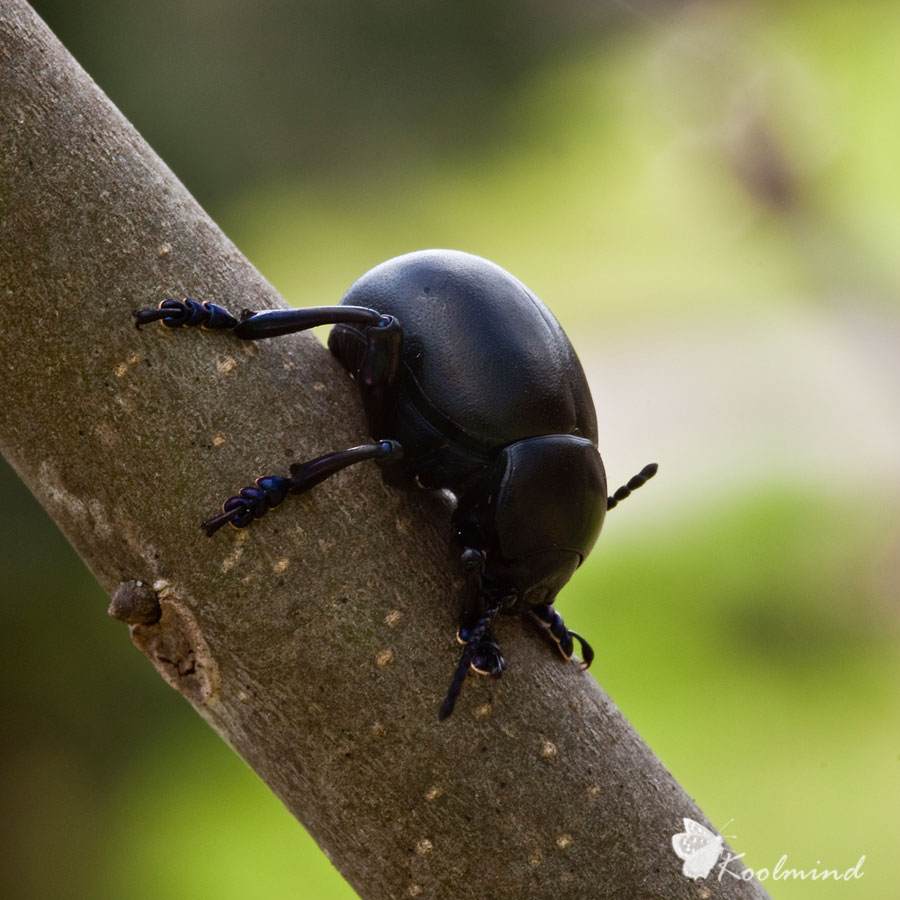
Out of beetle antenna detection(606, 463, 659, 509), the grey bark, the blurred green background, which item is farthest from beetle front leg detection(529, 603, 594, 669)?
the blurred green background

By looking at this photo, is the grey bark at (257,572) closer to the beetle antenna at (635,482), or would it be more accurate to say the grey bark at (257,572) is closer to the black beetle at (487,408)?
the black beetle at (487,408)

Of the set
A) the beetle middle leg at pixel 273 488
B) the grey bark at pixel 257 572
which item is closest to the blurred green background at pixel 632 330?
the grey bark at pixel 257 572

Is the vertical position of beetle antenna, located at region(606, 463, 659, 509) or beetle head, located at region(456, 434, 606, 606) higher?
beetle antenna, located at region(606, 463, 659, 509)

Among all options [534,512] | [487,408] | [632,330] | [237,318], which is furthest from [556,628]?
[632,330]

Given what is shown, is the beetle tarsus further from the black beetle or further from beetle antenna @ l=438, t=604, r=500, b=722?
beetle antenna @ l=438, t=604, r=500, b=722

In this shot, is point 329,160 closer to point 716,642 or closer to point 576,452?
point 716,642
